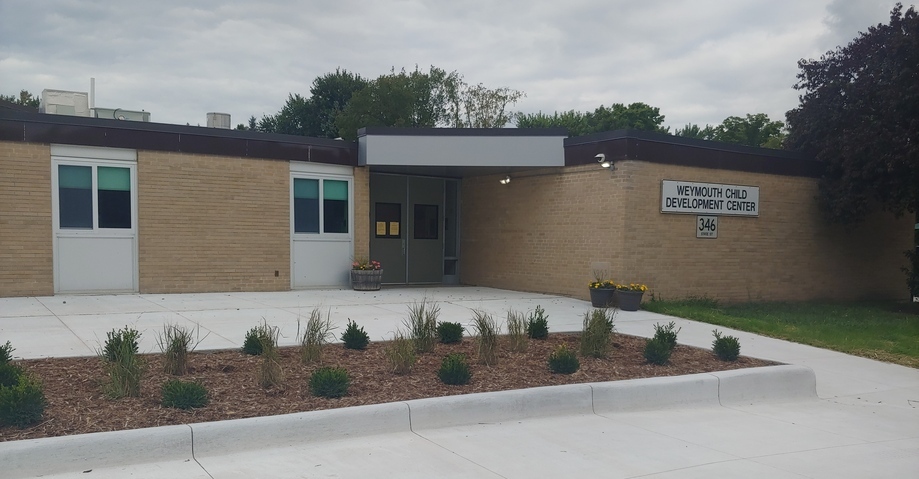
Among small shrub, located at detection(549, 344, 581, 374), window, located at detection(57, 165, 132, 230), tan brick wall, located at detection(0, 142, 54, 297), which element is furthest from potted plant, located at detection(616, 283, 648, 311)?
tan brick wall, located at detection(0, 142, 54, 297)

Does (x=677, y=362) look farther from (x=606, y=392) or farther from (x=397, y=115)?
(x=397, y=115)

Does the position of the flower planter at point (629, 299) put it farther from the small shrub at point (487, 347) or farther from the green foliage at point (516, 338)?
the small shrub at point (487, 347)

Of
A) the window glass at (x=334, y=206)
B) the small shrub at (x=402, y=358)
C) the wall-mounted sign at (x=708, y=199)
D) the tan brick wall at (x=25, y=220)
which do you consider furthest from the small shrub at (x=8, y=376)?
the wall-mounted sign at (x=708, y=199)

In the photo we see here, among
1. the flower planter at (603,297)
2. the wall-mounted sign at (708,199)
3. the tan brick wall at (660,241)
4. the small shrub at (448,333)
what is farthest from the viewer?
the wall-mounted sign at (708,199)

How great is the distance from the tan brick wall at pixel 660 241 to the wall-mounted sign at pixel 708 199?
17cm

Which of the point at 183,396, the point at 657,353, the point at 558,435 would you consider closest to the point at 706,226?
the point at 657,353

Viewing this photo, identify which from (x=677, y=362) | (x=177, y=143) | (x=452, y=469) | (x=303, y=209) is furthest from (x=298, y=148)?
(x=452, y=469)

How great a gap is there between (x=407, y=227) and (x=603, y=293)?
678 centimetres

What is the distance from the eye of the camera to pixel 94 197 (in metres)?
14.2

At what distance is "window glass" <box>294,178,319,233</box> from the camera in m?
16.5

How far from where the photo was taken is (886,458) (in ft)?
20.4

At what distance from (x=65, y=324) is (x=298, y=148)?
6901 mm

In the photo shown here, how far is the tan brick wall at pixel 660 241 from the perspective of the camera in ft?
50.1

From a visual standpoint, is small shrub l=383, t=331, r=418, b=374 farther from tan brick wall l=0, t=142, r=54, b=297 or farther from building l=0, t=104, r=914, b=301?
tan brick wall l=0, t=142, r=54, b=297
